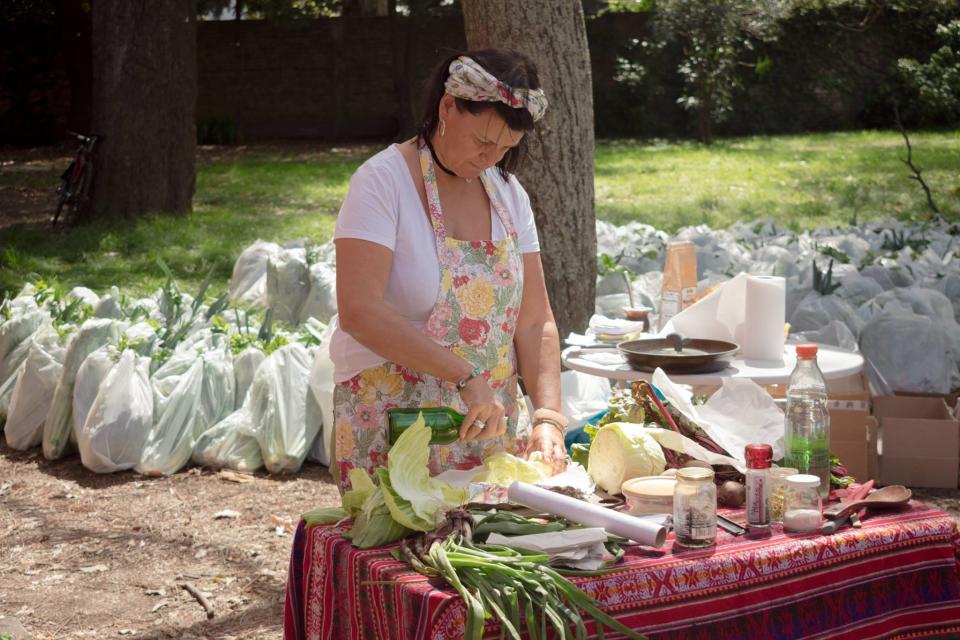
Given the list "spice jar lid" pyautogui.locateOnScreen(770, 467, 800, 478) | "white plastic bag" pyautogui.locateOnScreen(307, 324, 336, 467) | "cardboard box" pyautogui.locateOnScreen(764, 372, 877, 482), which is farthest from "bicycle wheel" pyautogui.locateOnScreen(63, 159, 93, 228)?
"spice jar lid" pyautogui.locateOnScreen(770, 467, 800, 478)

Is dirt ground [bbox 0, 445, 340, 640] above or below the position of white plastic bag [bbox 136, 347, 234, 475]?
below

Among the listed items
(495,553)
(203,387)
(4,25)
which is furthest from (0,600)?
(4,25)

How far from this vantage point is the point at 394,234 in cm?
257

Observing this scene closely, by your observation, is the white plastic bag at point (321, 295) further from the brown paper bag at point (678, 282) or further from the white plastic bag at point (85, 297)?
the brown paper bag at point (678, 282)

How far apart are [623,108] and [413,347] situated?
17243 mm

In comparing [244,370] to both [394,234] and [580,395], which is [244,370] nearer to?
[580,395]

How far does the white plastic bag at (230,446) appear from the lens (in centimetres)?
500

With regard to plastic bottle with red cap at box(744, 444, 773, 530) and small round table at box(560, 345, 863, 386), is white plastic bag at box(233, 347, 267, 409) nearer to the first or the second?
small round table at box(560, 345, 863, 386)

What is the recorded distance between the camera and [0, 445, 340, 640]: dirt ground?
366 centimetres

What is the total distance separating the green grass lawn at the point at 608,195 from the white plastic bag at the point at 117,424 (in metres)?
1.88

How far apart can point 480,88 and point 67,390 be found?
328 centimetres

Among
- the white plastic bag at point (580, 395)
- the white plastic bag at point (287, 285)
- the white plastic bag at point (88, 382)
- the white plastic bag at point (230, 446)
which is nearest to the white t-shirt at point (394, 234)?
the white plastic bag at point (580, 395)

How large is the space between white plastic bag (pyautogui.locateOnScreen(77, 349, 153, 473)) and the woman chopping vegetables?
234 cm

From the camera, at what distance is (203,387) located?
16.9 ft
